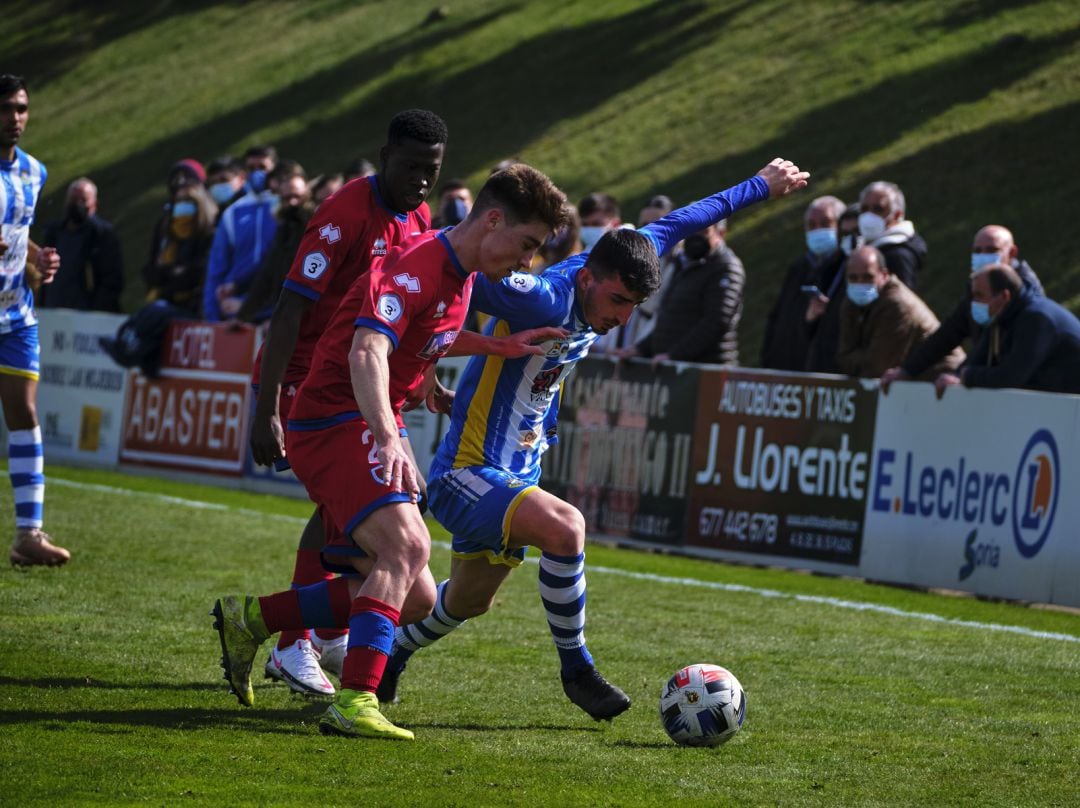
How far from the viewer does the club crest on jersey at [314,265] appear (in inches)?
266

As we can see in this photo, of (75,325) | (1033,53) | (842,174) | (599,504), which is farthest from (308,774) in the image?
(1033,53)

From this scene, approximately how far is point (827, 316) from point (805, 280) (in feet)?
1.87

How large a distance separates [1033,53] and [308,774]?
77.9 ft

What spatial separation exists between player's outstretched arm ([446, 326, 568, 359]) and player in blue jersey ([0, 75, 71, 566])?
3.67m

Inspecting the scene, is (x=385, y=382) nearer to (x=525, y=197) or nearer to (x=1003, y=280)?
(x=525, y=197)

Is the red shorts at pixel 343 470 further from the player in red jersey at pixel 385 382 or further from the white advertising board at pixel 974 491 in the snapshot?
the white advertising board at pixel 974 491

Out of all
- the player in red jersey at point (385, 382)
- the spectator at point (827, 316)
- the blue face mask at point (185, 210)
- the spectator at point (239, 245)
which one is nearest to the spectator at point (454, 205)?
the spectator at point (239, 245)

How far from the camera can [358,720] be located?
606cm

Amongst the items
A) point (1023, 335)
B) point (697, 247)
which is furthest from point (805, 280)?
point (1023, 335)

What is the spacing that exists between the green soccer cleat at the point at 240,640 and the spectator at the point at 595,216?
842 centimetres

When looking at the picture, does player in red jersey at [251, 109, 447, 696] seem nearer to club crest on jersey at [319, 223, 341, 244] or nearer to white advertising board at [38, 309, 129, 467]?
club crest on jersey at [319, 223, 341, 244]

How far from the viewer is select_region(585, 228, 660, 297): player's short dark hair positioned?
654 centimetres

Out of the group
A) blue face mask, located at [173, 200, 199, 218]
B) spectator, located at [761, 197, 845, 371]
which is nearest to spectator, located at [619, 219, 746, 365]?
spectator, located at [761, 197, 845, 371]

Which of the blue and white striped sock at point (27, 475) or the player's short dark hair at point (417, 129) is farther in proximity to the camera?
the blue and white striped sock at point (27, 475)
